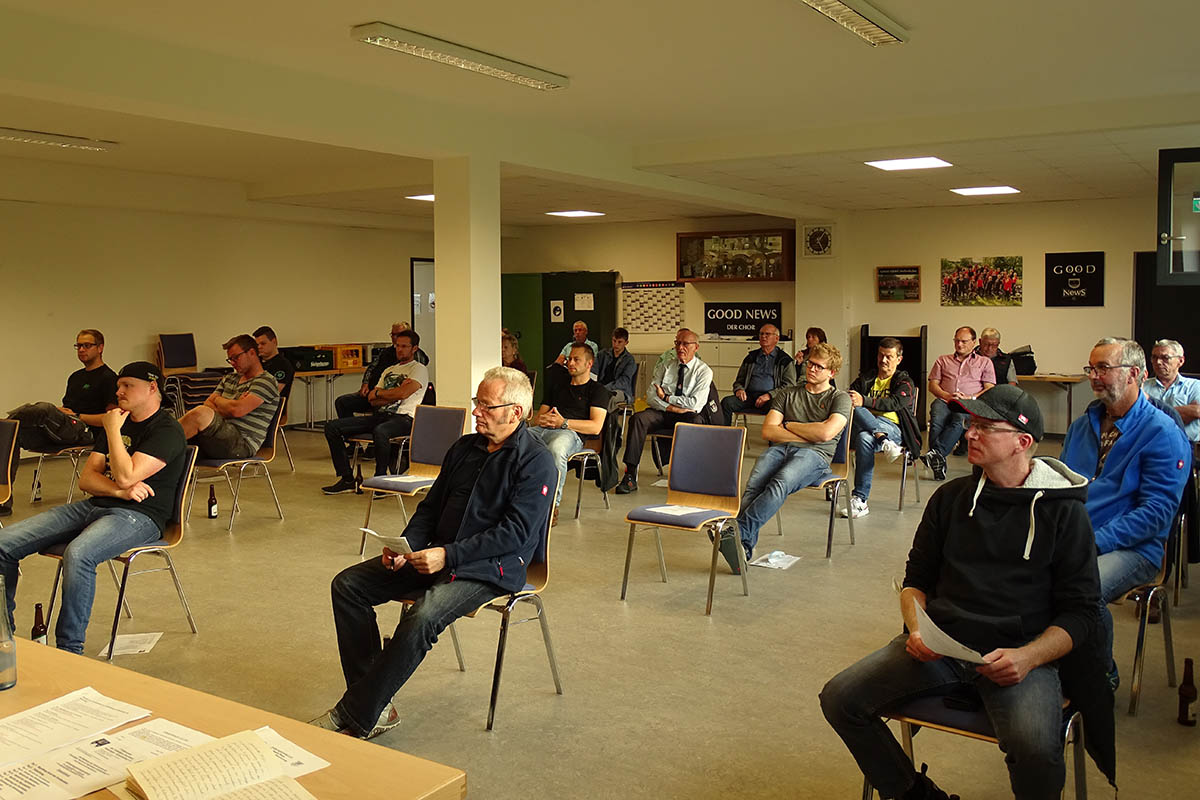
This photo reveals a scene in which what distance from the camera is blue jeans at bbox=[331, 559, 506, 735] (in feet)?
10.9

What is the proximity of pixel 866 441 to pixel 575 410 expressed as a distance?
211 centimetres

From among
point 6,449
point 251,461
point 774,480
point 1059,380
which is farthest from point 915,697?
point 1059,380

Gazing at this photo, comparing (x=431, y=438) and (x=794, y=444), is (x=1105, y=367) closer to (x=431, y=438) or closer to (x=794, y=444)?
(x=794, y=444)

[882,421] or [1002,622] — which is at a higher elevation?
[882,421]

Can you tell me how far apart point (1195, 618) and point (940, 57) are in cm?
323

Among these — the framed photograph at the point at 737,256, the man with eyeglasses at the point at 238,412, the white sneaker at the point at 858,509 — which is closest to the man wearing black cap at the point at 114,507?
the man with eyeglasses at the point at 238,412

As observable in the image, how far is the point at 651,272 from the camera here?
48.5 ft

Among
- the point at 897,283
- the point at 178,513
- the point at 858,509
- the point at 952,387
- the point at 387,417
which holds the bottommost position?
the point at 858,509

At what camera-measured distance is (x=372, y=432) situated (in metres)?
8.08

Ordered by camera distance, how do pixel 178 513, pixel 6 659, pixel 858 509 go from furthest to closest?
pixel 858 509 → pixel 178 513 → pixel 6 659

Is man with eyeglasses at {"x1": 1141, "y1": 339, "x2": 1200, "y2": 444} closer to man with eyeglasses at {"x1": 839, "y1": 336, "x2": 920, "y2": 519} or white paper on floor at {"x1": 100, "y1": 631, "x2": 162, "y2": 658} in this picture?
man with eyeglasses at {"x1": 839, "y1": 336, "x2": 920, "y2": 519}

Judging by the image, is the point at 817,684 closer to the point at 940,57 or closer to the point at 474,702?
the point at 474,702

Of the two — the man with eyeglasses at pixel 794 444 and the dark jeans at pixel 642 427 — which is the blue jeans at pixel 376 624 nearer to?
the man with eyeglasses at pixel 794 444

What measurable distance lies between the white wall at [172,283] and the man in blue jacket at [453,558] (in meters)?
8.16
